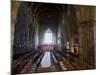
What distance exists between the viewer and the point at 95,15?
2.49 metres

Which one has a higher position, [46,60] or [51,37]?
[51,37]

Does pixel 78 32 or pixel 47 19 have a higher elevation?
pixel 47 19

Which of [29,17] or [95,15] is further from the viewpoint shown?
[95,15]

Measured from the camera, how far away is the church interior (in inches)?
87.3

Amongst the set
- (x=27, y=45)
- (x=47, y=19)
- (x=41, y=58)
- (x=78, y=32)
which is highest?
(x=47, y=19)

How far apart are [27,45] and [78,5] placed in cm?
94

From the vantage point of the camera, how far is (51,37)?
2.35 meters

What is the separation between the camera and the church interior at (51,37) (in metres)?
2.22

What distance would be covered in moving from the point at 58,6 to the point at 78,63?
0.87 metres

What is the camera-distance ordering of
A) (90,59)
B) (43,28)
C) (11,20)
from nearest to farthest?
(11,20) < (43,28) < (90,59)

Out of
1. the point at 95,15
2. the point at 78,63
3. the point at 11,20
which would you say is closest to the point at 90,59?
the point at 78,63

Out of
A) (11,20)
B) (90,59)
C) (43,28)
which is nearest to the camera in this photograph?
(11,20)

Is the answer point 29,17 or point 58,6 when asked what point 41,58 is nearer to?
point 29,17

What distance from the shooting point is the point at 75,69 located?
2.41 m
